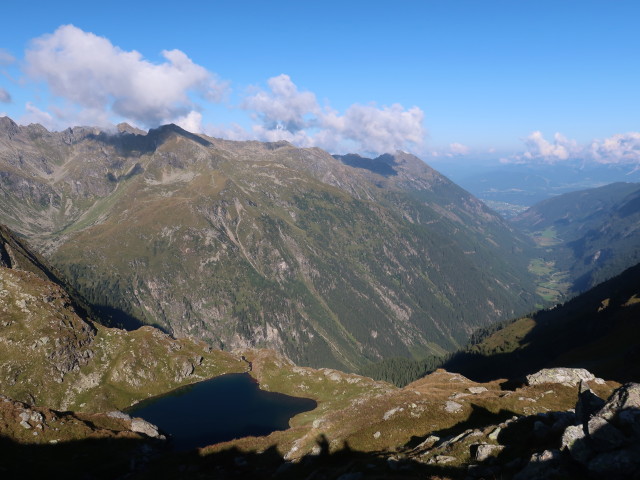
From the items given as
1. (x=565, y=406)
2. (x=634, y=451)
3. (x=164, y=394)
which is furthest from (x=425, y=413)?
(x=164, y=394)

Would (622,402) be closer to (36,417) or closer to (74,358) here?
(36,417)

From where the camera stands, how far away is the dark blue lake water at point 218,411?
112 metres

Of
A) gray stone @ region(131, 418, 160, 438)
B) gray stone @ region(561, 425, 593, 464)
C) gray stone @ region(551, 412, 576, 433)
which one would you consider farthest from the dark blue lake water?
gray stone @ region(561, 425, 593, 464)

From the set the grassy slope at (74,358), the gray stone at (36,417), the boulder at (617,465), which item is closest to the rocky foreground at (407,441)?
the boulder at (617,465)

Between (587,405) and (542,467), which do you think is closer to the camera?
(542,467)

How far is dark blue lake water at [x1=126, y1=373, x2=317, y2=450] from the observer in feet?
368

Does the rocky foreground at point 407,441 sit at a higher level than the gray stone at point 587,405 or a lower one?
lower

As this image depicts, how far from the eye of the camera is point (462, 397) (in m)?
58.5

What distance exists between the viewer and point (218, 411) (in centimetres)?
12925

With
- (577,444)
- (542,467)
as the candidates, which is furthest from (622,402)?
(542,467)

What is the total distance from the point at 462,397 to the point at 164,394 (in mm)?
133893

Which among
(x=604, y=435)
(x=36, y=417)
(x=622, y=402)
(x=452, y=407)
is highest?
(x=622, y=402)

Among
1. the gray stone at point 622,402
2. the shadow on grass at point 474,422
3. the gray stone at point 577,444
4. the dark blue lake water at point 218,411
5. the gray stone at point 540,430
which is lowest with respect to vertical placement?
the dark blue lake water at point 218,411

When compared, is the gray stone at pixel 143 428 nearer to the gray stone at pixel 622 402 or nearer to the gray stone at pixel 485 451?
the gray stone at pixel 485 451
